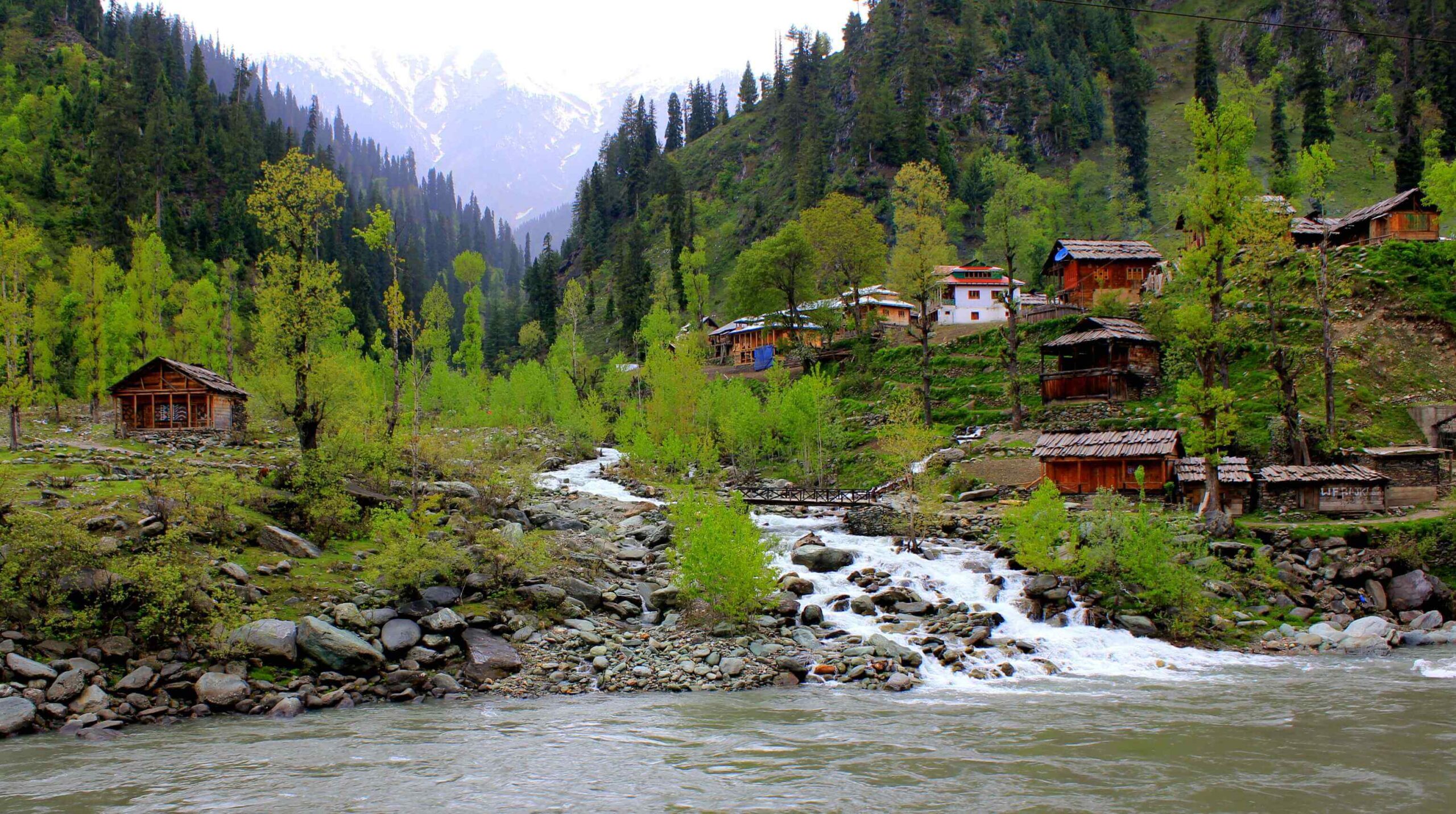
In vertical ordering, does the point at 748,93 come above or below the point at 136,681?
above

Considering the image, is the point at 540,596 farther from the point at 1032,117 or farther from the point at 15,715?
the point at 1032,117

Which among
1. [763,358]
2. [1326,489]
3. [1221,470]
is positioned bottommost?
[1326,489]

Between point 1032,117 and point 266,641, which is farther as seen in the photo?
point 1032,117

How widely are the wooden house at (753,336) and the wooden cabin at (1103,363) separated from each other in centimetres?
2389

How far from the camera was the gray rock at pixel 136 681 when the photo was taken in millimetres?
16969

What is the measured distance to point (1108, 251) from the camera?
56906mm

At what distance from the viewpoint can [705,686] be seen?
771 inches

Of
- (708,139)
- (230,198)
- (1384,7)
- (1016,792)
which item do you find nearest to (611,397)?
(1016,792)

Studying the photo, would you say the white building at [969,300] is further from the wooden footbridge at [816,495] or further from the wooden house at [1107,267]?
the wooden footbridge at [816,495]

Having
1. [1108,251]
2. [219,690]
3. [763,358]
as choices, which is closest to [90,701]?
[219,690]

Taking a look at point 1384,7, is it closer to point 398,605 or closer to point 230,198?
point 398,605

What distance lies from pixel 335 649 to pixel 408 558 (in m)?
3.34

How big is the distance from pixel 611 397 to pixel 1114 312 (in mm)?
38692

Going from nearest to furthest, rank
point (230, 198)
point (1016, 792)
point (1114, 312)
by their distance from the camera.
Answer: point (1016, 792)
point (1114, 312)
point (230, 198)
